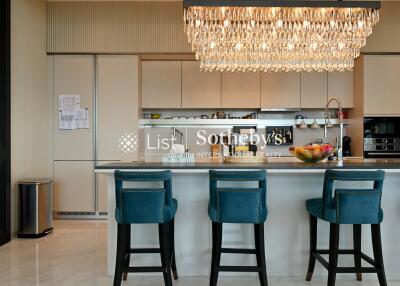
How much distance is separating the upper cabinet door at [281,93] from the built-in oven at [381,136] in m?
1.06

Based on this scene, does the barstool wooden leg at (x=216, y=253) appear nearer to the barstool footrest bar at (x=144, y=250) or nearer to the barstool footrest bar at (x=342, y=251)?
the barstool footrest bar at (x=144, y=250)

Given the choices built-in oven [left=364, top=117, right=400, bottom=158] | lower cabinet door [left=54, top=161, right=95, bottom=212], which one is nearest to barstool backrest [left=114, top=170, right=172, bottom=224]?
lower cabinet door [left=54, top=161, right=95, bottom=212]

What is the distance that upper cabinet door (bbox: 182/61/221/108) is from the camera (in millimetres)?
5383

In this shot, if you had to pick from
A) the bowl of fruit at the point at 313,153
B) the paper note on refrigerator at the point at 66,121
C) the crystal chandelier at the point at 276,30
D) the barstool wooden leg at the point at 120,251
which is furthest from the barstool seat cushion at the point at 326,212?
the paper note on refrigerator at the point at 66,121

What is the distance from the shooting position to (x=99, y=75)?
16.8 feet

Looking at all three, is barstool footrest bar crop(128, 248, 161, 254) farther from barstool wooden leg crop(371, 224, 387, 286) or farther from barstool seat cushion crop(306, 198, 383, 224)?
barstool wooden leg crop(371, 224, 387, 286)

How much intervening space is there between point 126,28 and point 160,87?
970 millimetres

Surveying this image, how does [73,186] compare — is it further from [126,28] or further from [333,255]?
[333,255]

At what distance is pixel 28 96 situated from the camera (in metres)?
4.59

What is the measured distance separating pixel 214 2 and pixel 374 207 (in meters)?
2.20

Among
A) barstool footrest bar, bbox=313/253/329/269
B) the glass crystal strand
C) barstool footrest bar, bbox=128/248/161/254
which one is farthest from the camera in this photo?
the glass crystal strand

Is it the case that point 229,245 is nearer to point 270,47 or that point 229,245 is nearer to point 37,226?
point 270,47

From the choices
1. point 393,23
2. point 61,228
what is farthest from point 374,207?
point 61,228

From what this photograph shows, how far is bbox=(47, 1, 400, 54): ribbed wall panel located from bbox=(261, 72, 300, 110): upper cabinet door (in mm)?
1085
